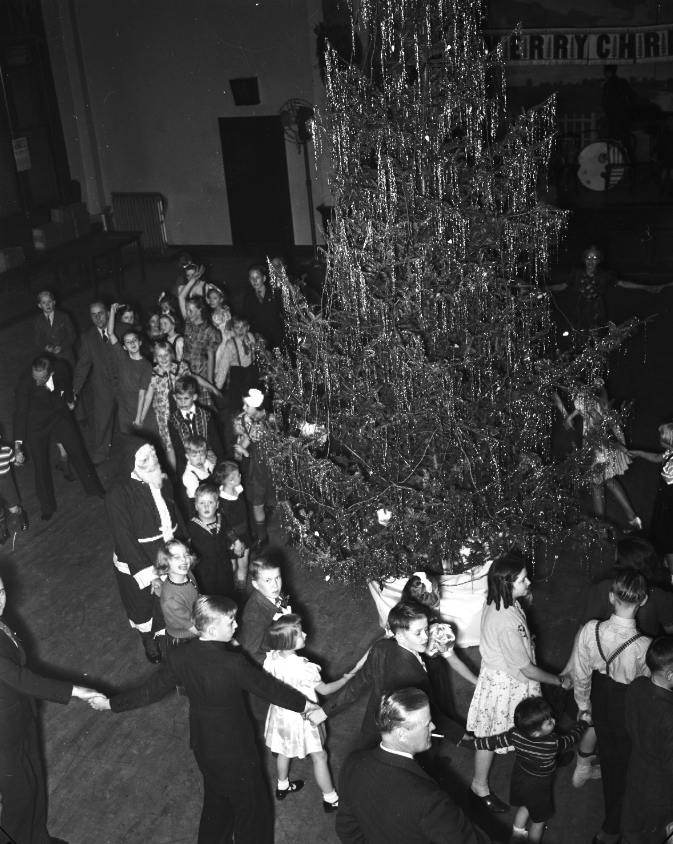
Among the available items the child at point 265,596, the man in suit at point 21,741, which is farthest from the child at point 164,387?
the man in suit at point 21,741

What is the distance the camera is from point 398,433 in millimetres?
5430

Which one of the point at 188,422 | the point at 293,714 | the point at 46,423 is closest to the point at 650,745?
the point at 293,714

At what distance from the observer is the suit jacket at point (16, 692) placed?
14.4 ft

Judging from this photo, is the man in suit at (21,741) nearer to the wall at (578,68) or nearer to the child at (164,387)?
the child at (164,387)

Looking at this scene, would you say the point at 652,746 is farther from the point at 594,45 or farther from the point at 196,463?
the point at 594,45

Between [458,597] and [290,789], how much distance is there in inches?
62.9

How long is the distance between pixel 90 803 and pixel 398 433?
8.83ft

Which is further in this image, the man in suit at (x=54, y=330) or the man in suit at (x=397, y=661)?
the man in suit at (x=54, y=330)

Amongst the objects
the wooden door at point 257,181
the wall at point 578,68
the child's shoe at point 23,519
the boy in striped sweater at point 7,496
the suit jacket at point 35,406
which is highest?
the wall at point 578,68

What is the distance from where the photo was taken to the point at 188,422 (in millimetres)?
7176

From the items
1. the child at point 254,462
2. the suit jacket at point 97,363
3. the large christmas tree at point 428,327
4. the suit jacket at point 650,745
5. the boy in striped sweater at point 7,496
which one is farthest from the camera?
the suit jacket at point 97,363

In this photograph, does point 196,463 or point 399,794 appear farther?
point 196,463

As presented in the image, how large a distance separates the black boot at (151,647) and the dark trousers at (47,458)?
2452 mm

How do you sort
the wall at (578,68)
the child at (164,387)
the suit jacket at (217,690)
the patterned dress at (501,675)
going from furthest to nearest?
1. the wall at (578,68)
2. the child at (164,387)
3. the patterned dress at (501,675)
4. the suit jacket at (217,690)
